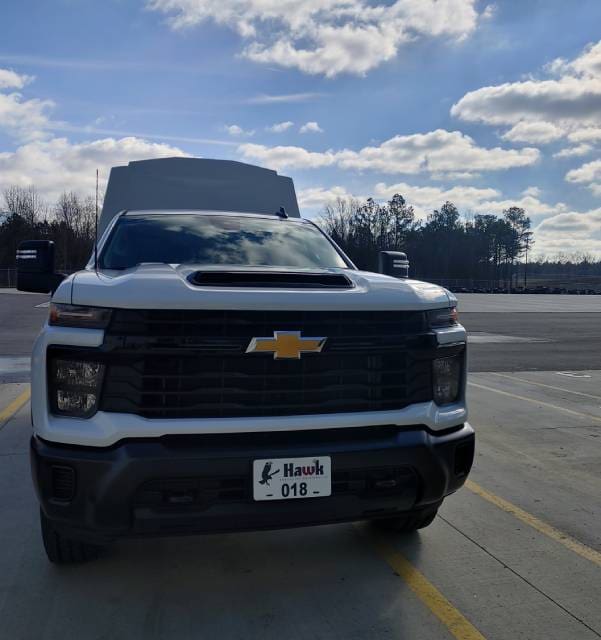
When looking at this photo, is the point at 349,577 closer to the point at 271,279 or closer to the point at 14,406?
the point at 271,279

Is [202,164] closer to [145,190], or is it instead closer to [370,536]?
[145,190]

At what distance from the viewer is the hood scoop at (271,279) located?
9.97ft

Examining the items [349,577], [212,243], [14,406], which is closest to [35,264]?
[212,243]

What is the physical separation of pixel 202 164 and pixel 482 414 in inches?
177

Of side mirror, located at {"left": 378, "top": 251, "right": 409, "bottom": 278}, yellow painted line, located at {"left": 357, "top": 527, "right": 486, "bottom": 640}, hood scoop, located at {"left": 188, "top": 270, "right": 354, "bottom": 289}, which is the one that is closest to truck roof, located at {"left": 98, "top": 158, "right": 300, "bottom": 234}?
side mirror, located at {"left": 378, "top": 251, "right": 409, "bottom": 278}

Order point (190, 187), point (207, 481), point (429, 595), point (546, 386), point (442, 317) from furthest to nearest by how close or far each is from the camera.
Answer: point (546, 386), point (190, 187), point (442, 317), point (429, 595), point (207, 481)

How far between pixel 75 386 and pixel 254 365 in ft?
2.62

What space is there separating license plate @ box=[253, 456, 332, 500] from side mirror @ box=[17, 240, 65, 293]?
7.40 ft

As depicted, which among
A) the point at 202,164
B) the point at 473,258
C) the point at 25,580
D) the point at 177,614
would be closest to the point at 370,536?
the point at 177,614

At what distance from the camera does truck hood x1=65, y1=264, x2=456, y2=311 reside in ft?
9.06

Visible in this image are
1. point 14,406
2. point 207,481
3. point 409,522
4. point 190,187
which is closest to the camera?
point 207,481

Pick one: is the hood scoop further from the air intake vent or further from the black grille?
the air intake vent

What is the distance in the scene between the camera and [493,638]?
9.06 feet

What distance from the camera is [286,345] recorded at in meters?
2.85
